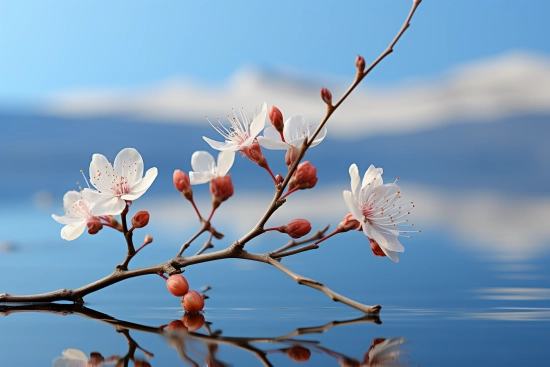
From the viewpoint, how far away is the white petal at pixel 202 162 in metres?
1.21

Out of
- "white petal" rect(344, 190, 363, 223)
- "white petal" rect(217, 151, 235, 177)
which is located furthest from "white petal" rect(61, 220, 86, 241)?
"white petal" rect(344, 190, 363, 223)

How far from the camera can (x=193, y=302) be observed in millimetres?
1260

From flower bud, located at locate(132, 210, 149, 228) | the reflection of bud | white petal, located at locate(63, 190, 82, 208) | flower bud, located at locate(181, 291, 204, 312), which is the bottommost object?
the reflection of bud

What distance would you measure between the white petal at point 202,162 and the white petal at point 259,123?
9 cm

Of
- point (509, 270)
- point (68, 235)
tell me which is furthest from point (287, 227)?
point (509, 270)

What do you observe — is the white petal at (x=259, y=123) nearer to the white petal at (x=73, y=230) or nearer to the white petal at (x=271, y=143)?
the white petal at (x=271, y=143)

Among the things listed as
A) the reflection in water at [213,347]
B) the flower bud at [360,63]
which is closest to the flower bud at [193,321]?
the reflection in water at [213,347]

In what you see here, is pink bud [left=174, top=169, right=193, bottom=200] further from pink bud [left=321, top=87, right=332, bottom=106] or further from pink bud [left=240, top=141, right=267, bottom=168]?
pink bud [left=321, top=87, right=332, bottom=106]

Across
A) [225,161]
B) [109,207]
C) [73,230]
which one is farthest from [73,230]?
[225,161]

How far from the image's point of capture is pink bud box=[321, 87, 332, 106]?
112cm

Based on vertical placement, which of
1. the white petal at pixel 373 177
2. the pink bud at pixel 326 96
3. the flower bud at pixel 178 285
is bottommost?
the flower bud at pixel 178 285

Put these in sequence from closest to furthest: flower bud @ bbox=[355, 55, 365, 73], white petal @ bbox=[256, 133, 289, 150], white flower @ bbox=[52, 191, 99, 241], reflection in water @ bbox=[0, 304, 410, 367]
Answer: reflection in water @ bbox=[0, 304, 410, 367] → flower bud @ bbox=[355, 55, 365, 73] → white petal @ bbox=[256, 133, 289, 150] → white flower @ bbox=[52, 191, 99, 241]

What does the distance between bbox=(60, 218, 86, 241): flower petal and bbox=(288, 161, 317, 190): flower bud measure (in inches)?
17.8

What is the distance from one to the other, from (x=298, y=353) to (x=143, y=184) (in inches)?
20.4
